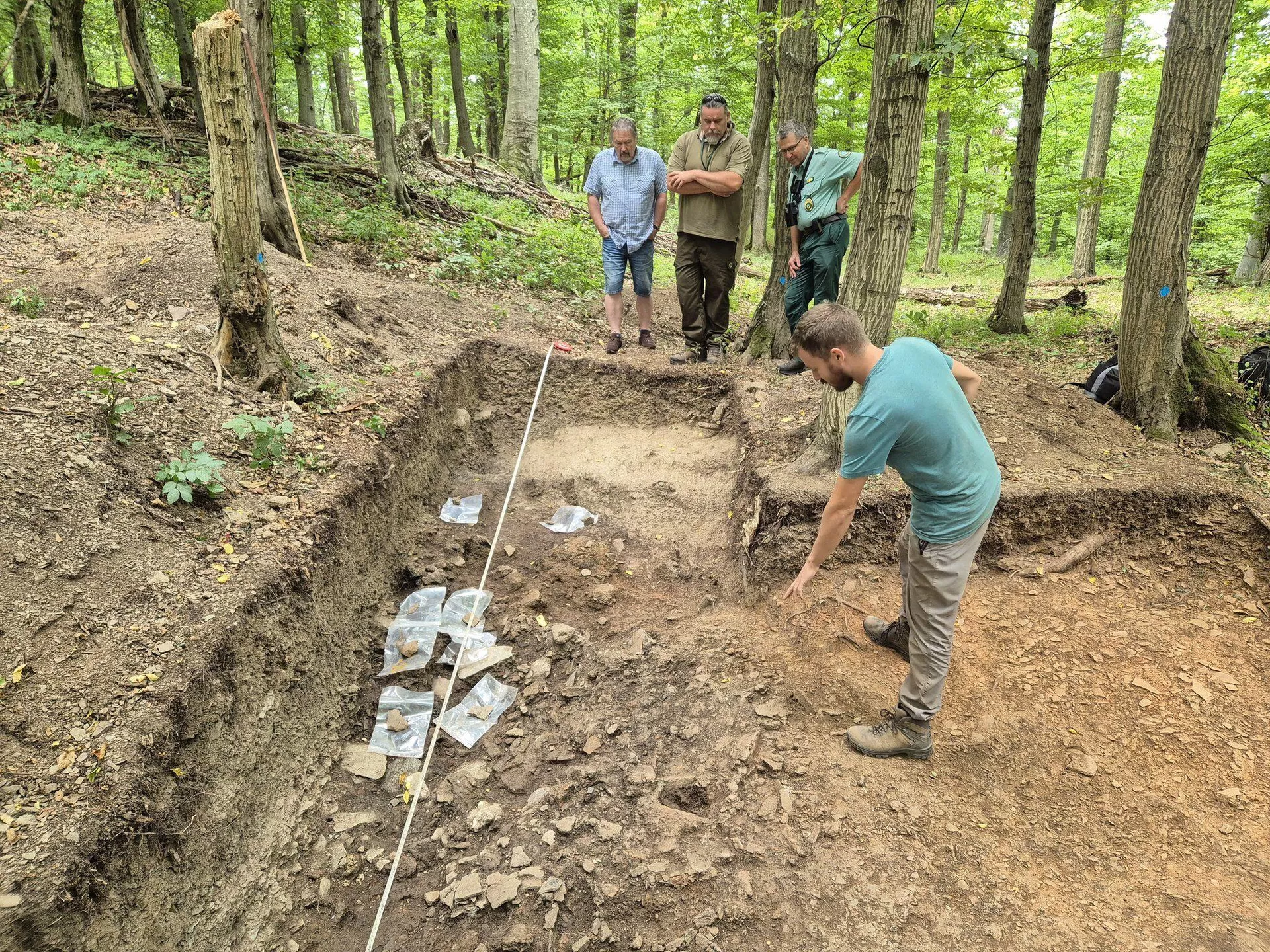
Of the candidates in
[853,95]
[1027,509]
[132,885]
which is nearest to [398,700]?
[132,885]

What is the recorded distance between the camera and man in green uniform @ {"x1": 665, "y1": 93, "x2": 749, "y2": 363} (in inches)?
229

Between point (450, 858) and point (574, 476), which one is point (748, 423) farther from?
point (450, 858)

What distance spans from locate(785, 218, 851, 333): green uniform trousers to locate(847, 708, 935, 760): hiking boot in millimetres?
3556

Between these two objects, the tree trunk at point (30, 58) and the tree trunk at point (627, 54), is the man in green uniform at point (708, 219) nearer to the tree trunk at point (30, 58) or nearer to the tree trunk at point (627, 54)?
the tree trunk at point (30, 58)

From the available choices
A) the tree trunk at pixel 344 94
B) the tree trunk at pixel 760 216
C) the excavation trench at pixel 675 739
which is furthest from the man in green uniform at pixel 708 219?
the tree trunk at pixel 344 94

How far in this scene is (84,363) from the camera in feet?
11.9

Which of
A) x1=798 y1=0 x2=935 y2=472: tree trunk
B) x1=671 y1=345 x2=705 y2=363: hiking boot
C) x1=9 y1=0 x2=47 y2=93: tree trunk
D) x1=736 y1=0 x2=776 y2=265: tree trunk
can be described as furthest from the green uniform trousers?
x1=9 y1=0 x2=47 y2=93: tree trunk

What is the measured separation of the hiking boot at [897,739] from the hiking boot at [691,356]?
167 inches

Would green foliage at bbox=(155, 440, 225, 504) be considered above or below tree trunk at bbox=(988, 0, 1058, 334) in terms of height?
below

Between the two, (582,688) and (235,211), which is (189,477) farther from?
(582,688)

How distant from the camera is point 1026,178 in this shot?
7.32 m

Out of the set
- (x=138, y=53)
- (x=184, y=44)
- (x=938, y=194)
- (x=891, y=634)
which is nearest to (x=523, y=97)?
(x=184, y=44)

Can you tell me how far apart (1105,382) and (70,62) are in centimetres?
1154

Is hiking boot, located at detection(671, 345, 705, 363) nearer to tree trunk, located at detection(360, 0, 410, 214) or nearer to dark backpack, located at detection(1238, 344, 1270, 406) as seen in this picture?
dark backpack, located at detection(1238, 344, 1270, 406)
